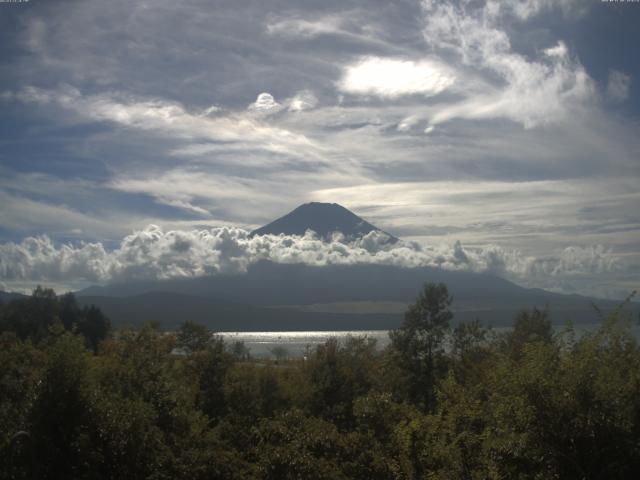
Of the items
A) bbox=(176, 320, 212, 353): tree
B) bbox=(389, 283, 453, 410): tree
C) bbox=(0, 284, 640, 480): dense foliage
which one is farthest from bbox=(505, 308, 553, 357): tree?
bbox=(176, 320, 212, 353): tree

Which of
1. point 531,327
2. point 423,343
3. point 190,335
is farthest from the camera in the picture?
point 190,335

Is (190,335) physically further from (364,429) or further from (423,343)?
(364,429)

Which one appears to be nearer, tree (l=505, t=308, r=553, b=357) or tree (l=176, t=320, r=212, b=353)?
tree (l=505, t=308, r=553, b=357)

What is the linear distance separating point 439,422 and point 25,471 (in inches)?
520

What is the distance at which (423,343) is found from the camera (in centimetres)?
4316

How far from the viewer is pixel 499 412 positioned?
1544 cm

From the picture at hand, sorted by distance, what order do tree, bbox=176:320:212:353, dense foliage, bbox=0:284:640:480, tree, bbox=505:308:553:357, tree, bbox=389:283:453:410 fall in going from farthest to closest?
tree, bbox=176:320:212:353
tree, bbox=505:308:553:357
tree, bbox=389:283:453:410
dense foliage, bbox=0:284:640:480

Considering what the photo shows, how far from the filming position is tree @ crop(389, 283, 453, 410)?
41.2m

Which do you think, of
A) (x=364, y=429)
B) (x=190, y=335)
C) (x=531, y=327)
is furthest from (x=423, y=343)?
(x=190, y=335)

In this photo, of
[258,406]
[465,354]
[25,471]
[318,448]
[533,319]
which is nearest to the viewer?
[25,471]

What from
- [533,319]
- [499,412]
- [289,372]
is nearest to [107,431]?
[499,412]

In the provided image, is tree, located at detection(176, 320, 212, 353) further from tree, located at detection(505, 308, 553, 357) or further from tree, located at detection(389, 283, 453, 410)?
tree, located at detection(505, 308, 553, 357)

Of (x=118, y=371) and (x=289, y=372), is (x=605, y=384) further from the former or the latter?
(x=289, y=372)

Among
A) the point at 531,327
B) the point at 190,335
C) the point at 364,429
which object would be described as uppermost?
the point at 531,327
